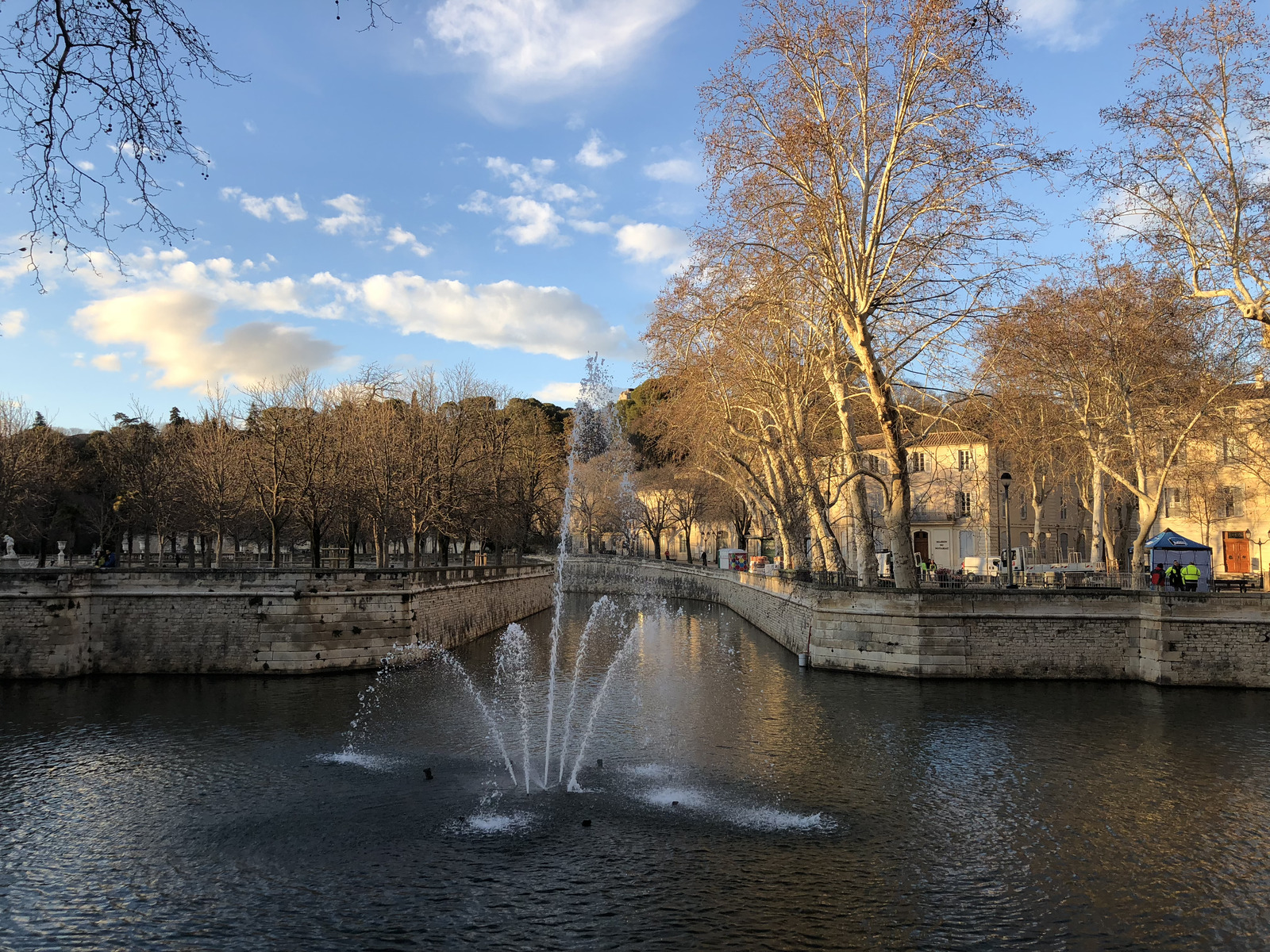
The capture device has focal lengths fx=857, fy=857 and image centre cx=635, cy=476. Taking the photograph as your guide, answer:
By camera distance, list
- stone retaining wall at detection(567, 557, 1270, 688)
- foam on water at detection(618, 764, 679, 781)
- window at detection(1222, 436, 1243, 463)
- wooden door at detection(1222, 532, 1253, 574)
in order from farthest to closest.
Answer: wooden door at detection(1222, 532, 1253, 574) < window at detection(1222, 436, 1243, 463) < stone retaining wall at detection(567, 557, 1270, 688) < foam on water at detection(618, 764, 679, 781)

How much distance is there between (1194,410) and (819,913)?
80.6ft

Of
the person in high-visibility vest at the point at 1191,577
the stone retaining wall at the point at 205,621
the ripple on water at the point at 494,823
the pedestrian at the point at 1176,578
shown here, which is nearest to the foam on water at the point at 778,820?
the ripple on water at the point at 494,823

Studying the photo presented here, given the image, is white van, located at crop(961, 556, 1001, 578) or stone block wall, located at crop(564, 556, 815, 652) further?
white van, located at crop(961, 556, 1001, 578)

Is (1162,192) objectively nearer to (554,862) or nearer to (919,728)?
(919,728)

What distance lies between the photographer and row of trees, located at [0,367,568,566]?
35375mm

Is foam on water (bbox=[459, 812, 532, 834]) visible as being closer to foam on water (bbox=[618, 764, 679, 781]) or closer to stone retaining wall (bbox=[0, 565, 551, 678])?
foam on water (bbox=[618, 764, 679, 781])

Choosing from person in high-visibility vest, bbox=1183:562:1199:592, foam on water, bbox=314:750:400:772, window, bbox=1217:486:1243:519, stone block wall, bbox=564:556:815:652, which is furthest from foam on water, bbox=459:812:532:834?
window, bbox=1217:486:1243:519

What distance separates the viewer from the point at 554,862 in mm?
10742

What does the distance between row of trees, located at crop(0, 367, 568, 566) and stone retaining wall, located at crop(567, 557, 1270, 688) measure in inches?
737

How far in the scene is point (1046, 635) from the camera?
2358 cm

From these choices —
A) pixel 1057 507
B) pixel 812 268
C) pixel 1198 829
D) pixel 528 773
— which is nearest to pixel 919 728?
pixel 1198 829

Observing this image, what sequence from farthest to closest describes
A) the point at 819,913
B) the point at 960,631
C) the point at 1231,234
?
1. the point at 960,631
2. the point at 1231,234
3. the point at 819,913

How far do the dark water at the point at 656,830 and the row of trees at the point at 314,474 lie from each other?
15846 mm

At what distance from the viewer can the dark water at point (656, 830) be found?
9.22m
